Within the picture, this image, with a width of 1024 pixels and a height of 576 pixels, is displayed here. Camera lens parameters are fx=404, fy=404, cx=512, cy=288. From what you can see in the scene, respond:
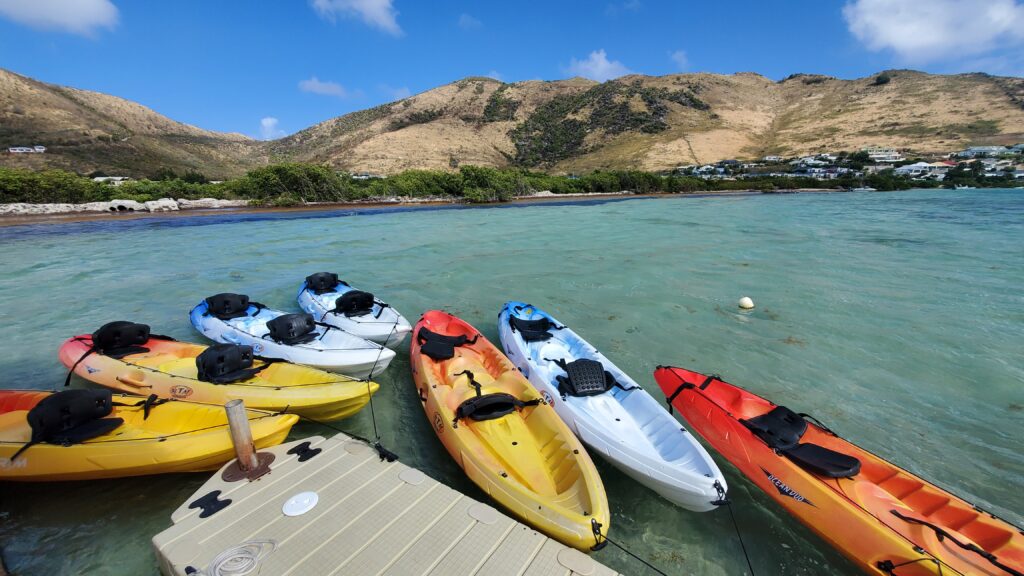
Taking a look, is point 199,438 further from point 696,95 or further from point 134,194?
point 696,95

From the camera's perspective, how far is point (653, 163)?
89.3 metres

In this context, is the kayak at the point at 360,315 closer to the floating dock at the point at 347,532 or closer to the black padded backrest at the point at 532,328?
the black padded backrest at the point at 532,328

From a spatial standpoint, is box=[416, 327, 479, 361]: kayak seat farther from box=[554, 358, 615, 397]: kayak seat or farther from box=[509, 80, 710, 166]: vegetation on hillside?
box=[509, 80, 710, 166]: vegetation on hillside

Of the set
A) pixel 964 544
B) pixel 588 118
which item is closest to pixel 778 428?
pixel 964 544

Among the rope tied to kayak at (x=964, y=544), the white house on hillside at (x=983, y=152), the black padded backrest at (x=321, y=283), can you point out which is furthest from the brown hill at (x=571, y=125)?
the rope tied to kayak at (x=964, y=544)

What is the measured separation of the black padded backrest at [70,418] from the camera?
4215 mm

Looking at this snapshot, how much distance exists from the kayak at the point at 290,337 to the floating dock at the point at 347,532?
2536 mm

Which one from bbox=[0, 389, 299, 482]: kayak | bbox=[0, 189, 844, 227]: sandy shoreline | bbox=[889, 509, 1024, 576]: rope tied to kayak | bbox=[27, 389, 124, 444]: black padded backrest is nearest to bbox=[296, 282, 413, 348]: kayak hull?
bbox=[0, 389, 299, 482]: kayak

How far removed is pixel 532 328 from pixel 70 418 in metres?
6.27

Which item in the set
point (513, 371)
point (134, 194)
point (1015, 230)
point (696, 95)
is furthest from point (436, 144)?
point (513, 371)

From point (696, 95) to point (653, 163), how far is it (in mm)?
51763

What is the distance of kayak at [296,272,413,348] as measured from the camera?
7824 mm

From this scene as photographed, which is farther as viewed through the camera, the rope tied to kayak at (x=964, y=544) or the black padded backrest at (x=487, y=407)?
the black padded backrest at (x=487, y=407)

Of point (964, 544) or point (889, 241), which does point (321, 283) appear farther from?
point (889, 241)
